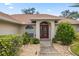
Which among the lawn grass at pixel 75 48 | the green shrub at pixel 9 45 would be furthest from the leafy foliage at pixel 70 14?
the green shrub at pixel 9 45

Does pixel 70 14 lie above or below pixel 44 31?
above

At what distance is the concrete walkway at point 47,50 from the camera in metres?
3.60

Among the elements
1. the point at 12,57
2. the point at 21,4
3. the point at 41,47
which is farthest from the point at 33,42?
the point at 21,4

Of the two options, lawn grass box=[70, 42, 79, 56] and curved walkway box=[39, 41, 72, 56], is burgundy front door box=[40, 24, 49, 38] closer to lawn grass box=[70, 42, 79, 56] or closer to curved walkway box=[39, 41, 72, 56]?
curved walkway box=[39, 41, 72, 56]

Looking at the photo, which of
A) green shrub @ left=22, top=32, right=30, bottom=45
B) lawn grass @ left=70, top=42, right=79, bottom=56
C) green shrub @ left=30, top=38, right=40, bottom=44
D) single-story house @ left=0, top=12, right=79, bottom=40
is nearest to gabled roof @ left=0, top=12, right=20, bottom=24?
single-story house @ left=0, top=12, right=79, bottom=40

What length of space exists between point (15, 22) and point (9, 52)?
499 millimetres

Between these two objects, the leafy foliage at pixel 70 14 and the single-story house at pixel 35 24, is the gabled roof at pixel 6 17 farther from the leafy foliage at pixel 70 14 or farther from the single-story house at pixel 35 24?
the leafy foliage at pixel 70 14

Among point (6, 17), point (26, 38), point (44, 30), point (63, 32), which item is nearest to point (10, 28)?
point (6, 17)

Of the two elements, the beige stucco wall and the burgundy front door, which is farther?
the burgundy front door

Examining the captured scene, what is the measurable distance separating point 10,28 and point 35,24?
410 mm

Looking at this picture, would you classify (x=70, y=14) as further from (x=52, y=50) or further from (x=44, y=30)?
(x=52, y=50)

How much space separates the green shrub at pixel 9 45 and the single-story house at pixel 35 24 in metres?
0.11

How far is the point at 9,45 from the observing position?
3486 millimetres

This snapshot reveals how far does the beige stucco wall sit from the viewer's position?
3.51 m
